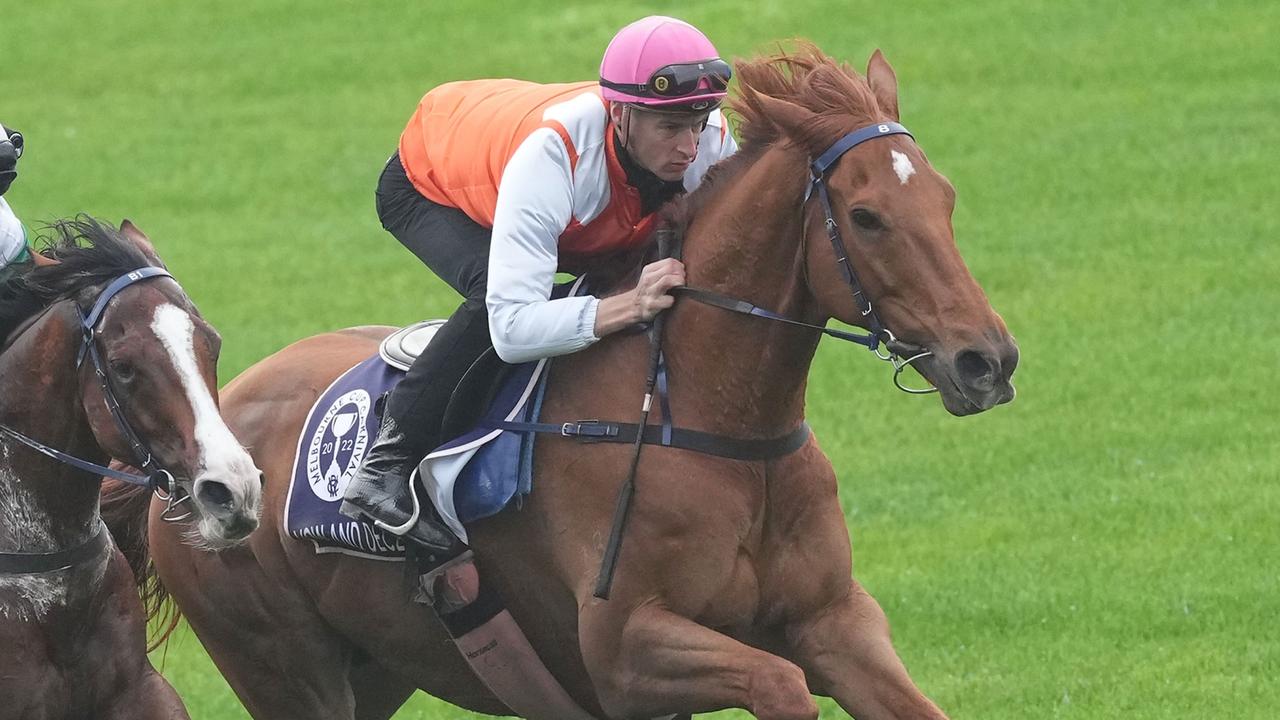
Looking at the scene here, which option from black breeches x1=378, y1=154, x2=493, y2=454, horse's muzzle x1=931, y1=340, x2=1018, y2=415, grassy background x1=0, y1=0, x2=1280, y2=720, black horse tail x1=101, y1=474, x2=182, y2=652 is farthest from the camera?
grassy background x1=0, y1=0, x2=1280, y2=720

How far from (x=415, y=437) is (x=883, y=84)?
5.69ft

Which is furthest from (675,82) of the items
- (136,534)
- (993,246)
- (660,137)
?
(993,246)

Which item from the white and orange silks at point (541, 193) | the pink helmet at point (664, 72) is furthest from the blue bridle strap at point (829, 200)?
the white and orange silks at point (541, 193)

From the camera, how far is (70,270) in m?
5.84

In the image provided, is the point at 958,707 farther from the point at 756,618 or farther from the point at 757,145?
the point at 757,145

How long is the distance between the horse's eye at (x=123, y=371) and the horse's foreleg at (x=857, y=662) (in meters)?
1.94

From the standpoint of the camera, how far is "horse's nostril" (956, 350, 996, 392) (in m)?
5.19

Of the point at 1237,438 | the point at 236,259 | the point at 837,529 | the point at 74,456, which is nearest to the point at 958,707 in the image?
the point at 837,529

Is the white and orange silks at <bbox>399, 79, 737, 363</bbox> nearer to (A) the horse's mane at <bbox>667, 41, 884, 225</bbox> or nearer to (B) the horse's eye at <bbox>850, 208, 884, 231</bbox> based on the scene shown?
(A) the horse's mane at <bbox>667, 41, 884, 225</bbox>

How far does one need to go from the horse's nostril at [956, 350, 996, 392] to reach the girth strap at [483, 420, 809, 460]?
79 centimetres

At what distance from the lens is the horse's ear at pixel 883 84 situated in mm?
5766

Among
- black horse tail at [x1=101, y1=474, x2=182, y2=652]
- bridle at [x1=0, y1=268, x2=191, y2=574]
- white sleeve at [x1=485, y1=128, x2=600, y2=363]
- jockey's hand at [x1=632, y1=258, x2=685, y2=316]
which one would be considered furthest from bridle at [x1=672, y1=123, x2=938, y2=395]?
black horse tail at [x1=101, y1=474, x2=182, y2=652]

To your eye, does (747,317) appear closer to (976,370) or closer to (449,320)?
(976,370)

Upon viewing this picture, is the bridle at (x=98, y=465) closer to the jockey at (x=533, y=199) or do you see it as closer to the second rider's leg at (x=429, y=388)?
the second rider's leg at (x=429, y=388)
